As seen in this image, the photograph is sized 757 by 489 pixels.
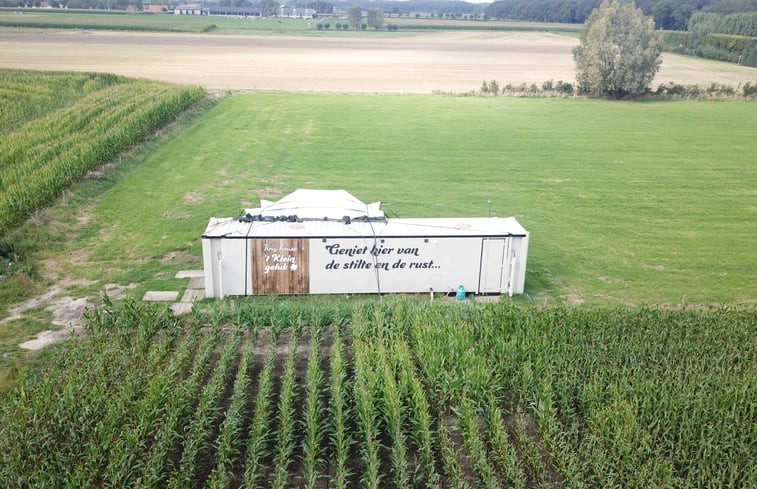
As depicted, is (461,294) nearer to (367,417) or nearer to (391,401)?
(391,401)

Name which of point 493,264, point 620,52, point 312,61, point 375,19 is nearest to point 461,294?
point 493,264

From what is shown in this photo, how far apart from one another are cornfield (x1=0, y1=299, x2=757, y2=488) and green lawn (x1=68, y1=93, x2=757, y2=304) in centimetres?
344

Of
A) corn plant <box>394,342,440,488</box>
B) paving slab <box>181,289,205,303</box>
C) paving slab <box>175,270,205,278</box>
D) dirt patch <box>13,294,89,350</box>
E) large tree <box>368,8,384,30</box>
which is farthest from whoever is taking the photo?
large tree <box>368,8,384,30</box>

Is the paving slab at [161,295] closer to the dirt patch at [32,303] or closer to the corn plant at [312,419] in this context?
the dirt patch at [32,303]

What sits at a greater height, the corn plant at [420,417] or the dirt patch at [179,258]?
the corn plant at [420,417]

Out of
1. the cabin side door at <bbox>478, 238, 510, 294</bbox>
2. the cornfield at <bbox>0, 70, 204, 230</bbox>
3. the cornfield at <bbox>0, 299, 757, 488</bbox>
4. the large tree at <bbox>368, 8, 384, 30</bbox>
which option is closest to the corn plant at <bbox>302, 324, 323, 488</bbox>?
the cornfield at <bbox>0, 299, 757, 488</bbox>

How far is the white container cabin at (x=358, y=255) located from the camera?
607 inches

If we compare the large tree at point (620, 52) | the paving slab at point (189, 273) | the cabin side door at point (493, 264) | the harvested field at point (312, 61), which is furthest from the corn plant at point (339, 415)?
the large tree at point (620, 52)

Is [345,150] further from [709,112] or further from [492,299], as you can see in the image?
[709,112]

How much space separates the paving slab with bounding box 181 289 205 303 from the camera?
15.7 meters

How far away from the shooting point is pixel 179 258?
1825cm

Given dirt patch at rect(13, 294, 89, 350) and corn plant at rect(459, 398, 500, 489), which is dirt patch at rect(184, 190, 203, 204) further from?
corn plant at rect(459, 398, 500, 489)

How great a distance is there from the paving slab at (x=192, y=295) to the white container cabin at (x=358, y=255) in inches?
13.0

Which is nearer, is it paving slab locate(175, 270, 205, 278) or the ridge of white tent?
the ridge of white tent
